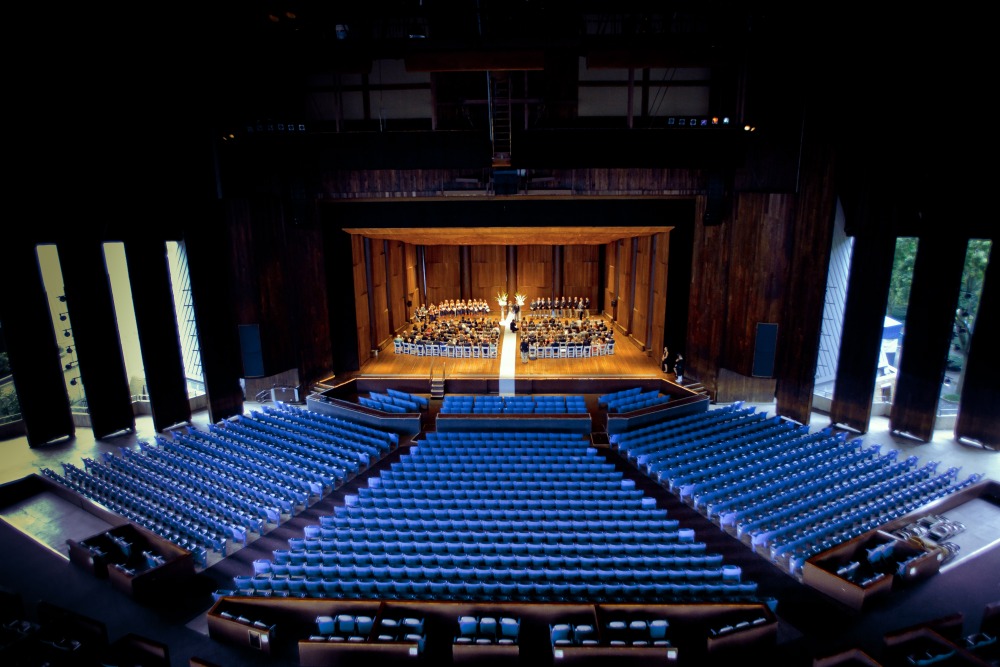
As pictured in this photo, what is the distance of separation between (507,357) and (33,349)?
12.6 metres

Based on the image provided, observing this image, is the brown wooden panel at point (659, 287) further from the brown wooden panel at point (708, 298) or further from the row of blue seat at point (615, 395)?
the row of blue seat at point (615, 395)

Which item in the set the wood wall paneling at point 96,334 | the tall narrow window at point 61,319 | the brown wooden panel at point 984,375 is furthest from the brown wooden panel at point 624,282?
the tall narrow window at point 61,319

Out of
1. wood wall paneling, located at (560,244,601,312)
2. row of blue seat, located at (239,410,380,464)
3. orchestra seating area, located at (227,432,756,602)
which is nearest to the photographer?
orchestra seating area, located at (227,432,756,602)

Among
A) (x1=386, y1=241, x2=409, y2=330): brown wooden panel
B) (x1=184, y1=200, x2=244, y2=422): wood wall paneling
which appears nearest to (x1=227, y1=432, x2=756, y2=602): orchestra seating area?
(x1=184, y1=200, x2=244, y2=422): wood wall paneling

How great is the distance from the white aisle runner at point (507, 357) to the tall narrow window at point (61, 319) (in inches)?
420

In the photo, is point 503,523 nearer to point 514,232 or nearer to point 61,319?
point 514,232

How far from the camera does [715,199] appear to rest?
44.7 ft

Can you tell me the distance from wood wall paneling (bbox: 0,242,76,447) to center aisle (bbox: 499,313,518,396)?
11074 mm

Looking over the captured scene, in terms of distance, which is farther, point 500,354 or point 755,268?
point 500,354

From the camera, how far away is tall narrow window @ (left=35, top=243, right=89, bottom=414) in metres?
11.4

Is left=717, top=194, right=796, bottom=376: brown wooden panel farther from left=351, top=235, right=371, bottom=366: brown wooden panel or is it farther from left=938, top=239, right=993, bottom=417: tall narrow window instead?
left=351, top=235, right=371, bottom=366: brown wooden panel

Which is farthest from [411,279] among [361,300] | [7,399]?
[7,399]

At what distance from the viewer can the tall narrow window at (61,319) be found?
11.4 m

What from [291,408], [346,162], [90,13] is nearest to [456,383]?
[291,408]
